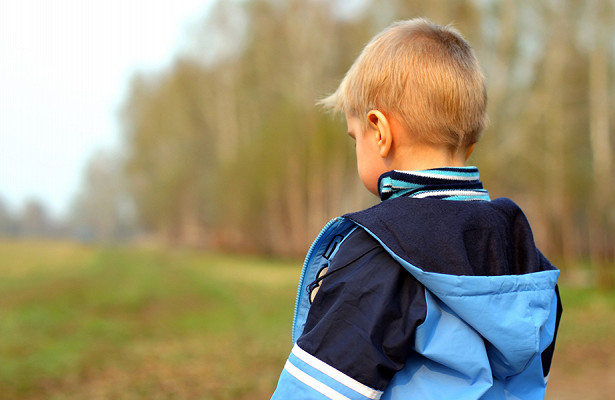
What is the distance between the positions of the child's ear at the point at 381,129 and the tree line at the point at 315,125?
3689mm

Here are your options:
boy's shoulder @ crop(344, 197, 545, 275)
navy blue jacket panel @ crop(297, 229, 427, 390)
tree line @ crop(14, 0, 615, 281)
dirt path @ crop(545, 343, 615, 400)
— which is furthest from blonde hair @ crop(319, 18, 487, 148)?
dirt path @ crop(545, 343, 615, 400)

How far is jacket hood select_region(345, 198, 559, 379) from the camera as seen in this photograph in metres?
1.24

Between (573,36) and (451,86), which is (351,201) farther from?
(451,86)

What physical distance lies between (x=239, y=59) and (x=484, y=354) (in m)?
28.9

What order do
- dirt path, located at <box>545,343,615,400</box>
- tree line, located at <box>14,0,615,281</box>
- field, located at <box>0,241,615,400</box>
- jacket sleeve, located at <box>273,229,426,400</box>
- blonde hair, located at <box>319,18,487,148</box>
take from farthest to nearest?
tree line, located at <box>14,0,615,281</box> < field, located at <box>0,241,615,400</box> < dirt path, located at <box>545,343,615,400</box> < blonde hair, located at <box>319,18,487,148</box> < jacket sleeve, located at <box>273,229,426,400</box>

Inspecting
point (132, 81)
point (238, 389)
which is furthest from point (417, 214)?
point (132, 81)

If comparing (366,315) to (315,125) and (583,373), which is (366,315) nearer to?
(583,373)

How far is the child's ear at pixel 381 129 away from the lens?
1.39 meters

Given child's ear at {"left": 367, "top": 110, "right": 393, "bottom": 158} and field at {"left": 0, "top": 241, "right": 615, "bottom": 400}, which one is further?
field at {"left": 0, "top": 241, "right": 615, "bottom": 400}

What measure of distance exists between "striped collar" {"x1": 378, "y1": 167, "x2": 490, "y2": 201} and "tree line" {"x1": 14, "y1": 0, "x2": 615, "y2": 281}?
12.2 feet

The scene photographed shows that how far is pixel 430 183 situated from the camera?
1.38 meters

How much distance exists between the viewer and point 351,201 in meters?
24.5

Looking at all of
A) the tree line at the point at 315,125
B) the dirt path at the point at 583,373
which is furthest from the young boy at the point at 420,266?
the dirt path at the point at 583,373

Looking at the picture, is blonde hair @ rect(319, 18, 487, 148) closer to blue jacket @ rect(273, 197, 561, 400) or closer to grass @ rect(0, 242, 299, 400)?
blue jacket @ rect(273, 197, 561, 400)
